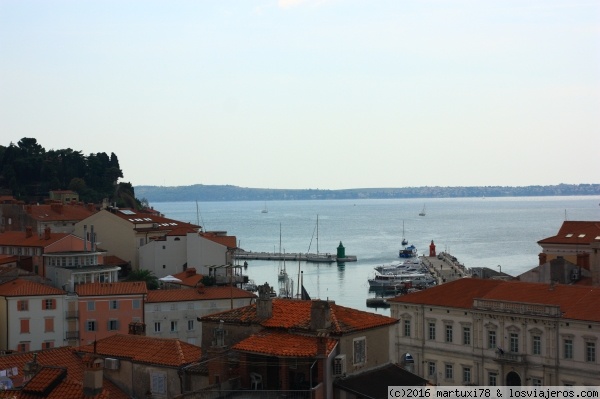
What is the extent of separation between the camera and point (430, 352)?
3909cm

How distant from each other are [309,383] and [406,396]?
7.07ft

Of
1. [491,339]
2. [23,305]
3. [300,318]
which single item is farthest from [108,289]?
[300,318]

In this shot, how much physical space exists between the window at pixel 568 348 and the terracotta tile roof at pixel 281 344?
17.3m

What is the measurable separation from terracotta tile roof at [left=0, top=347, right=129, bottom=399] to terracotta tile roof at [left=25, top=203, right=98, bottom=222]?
49262 mm

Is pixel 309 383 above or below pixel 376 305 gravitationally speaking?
above

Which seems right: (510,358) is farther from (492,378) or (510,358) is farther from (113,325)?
(113,325)

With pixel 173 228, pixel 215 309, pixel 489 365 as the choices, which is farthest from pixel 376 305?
pixel 489 365

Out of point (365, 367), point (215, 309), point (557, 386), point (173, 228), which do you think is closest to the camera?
point (365, 367)

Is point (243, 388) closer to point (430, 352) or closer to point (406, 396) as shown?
point (406, 396)

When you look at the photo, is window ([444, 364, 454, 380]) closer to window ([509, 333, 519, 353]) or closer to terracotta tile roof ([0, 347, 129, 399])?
window ([509, 333, 519, 353])

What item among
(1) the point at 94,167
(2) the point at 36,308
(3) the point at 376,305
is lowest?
(3) the point at 376,305

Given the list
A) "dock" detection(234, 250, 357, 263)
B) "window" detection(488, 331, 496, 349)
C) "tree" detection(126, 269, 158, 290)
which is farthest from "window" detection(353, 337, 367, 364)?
"dock" detection(234, 250, 357, 263)

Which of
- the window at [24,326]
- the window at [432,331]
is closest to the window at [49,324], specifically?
the window at [24,326]

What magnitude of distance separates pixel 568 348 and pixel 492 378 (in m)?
3.80
